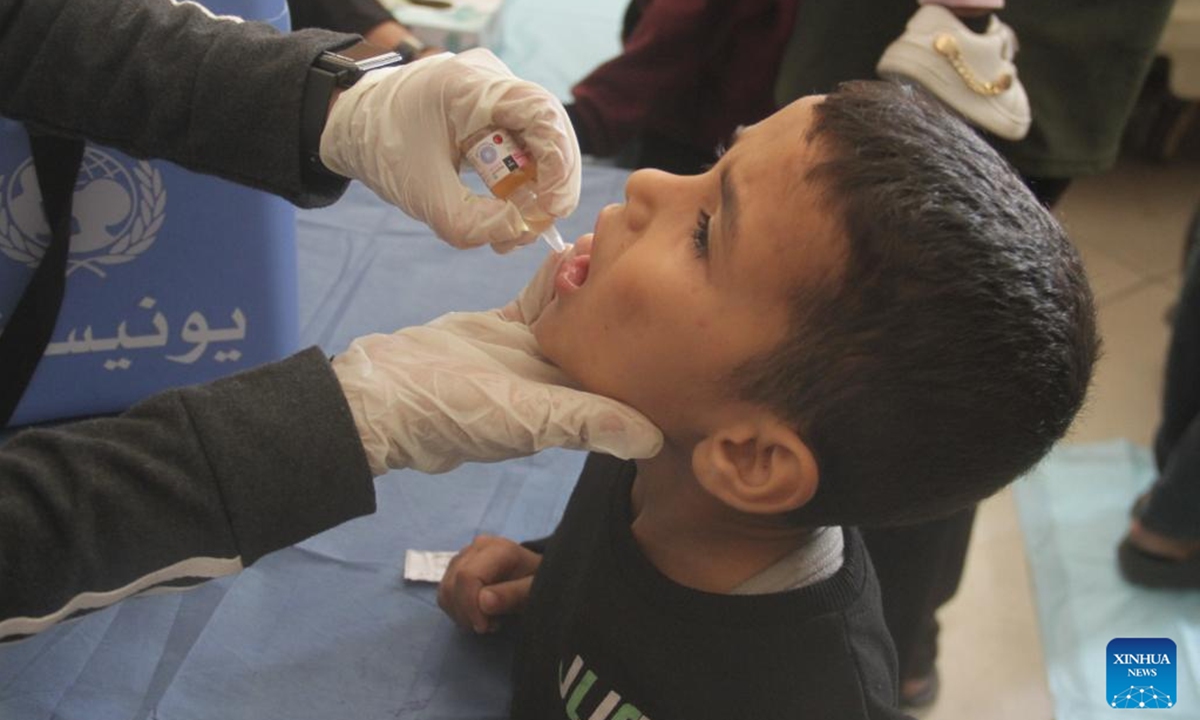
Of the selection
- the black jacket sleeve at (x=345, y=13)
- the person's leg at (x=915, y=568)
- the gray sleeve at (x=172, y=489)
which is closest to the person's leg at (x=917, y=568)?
the person's leg at (x=915, y=568)

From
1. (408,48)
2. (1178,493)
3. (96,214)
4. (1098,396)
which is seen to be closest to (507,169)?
(96,214)

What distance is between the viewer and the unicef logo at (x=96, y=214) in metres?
1.01

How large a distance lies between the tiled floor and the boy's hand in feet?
1.67

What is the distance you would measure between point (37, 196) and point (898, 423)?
82cm

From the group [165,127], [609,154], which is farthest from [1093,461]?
[165,127]

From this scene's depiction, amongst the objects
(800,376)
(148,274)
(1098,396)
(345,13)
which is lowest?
(1098,396)

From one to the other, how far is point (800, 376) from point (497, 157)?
0.29 m

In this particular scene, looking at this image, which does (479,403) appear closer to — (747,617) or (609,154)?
(747,617)

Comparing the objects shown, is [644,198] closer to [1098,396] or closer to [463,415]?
[463,415]

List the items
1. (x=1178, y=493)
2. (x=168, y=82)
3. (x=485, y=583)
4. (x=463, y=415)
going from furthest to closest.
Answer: (x=1178, y=493)
(x=485, y=583)
(x=168, y=82)
(x=463, y=415)

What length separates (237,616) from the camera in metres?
0.99

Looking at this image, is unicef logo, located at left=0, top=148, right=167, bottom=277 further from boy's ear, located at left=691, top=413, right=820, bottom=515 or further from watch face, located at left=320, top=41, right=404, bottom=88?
boy's ear, located at left=691, top=413, right=820, bottom=515

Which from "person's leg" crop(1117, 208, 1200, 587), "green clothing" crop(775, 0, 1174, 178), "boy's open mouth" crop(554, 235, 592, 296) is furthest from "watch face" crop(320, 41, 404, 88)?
"person's leg" crop(1117, 208, 1200, 587)

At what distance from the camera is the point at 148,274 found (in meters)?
1.09
